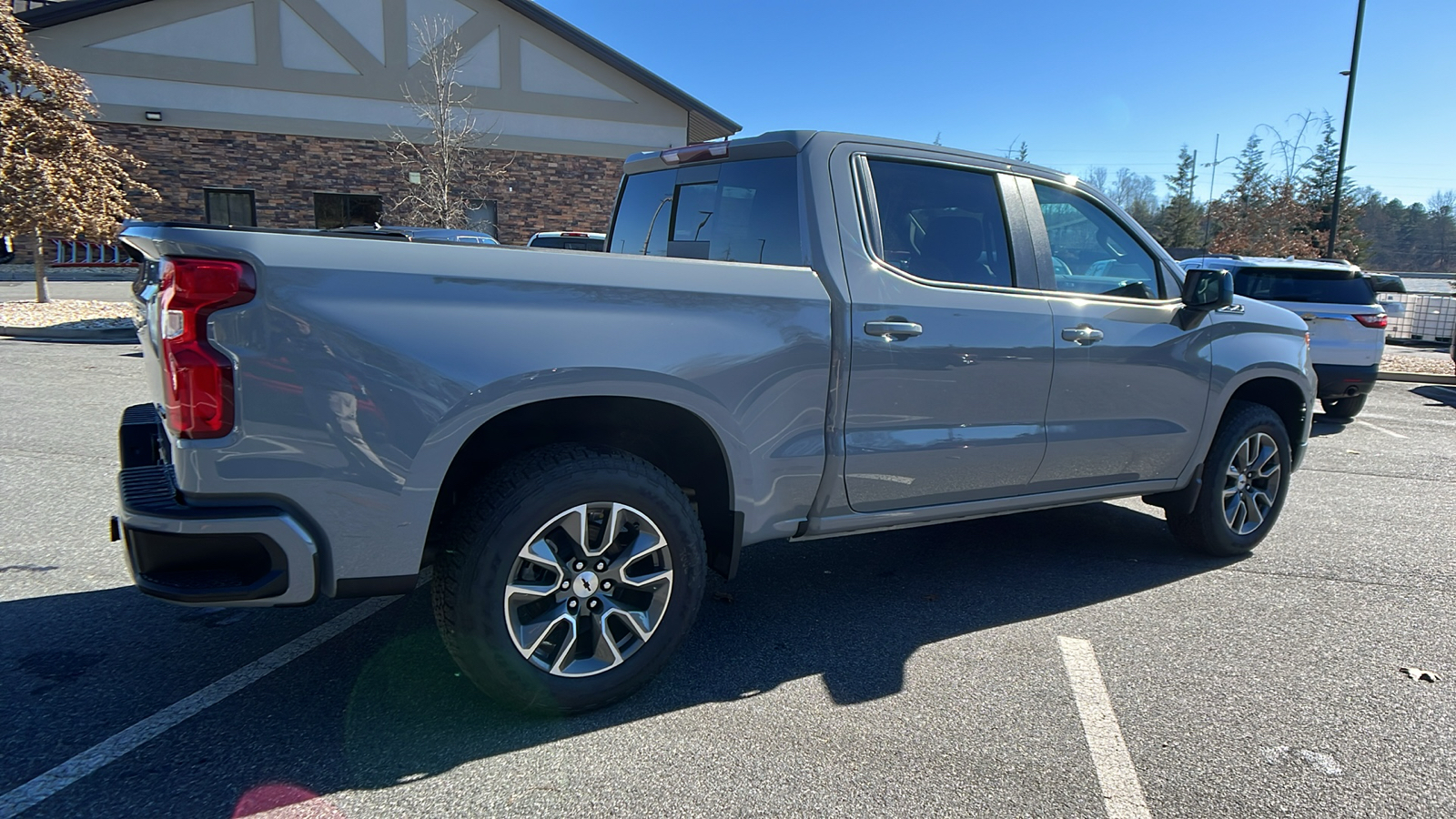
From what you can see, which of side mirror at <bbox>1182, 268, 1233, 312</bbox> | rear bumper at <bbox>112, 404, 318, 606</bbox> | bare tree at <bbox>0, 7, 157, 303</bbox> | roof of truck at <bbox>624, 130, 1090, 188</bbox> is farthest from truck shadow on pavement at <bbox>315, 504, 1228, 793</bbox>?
bare tree at <bbox>0, 7, 157, 303</bbox>

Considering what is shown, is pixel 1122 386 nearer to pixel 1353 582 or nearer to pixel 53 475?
pixel 1353 582

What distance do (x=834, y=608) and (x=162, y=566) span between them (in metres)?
2.63

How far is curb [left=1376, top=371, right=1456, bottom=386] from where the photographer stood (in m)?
13.6

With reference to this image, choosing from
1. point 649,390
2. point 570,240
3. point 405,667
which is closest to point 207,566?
point 405,667

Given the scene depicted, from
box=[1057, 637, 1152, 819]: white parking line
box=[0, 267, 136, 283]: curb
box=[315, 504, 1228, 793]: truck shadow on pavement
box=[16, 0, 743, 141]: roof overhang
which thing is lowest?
box=[1057, 637, 1152, 819]: white parking line

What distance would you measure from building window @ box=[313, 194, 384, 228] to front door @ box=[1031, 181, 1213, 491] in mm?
23422


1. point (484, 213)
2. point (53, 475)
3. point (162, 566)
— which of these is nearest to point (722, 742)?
point (162, 566)

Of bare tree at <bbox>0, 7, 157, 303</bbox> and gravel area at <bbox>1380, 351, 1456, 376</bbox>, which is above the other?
bare tree at <bbox>0, 7, 157, 303</bbox>

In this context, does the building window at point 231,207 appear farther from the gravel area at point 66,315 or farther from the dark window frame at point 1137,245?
the dark window frame at point 1137,245

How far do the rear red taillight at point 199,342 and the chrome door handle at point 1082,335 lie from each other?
3.16 m

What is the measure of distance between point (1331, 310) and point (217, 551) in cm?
1021

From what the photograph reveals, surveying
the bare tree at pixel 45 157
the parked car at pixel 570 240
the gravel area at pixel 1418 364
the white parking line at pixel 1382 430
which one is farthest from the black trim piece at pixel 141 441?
the gravel area at pixel 1418 364

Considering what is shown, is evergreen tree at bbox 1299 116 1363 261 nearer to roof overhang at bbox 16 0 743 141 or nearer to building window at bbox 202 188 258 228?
roof overhang at bbox 16 0 743 141

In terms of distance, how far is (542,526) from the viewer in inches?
112
